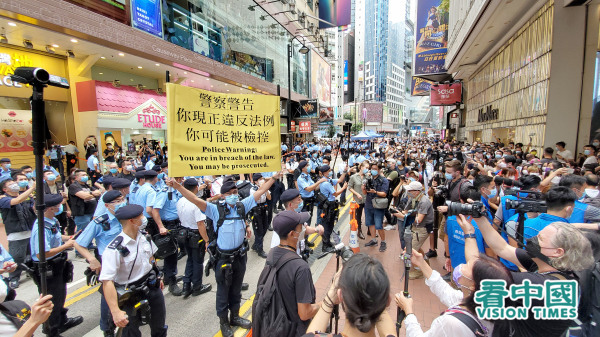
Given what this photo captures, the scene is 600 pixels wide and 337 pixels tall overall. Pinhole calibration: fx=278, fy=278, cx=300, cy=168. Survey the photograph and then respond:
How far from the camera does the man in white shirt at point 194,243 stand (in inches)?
187

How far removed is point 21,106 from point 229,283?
1451 centimetres

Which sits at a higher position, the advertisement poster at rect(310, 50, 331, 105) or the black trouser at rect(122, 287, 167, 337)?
the advertisement poster at rect(310, 50, 331, 105)

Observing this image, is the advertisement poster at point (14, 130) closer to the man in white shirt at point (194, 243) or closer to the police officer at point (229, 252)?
the man in white shirt at point (194, 243)

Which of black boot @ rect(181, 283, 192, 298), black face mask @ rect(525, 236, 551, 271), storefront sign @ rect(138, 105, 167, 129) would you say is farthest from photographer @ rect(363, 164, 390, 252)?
storefront sign @ rect(138, 105, 167, 129)

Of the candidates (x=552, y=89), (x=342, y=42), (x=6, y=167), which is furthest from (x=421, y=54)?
(x=342, y=42)

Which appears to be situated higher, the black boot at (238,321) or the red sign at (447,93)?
the red sign at (447,93)

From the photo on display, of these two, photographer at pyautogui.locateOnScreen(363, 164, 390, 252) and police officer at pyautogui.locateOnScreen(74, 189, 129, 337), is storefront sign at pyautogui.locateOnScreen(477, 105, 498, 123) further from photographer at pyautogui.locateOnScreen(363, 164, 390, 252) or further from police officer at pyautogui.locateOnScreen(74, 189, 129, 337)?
police officer at pyautogui.locateOnScreen(74, 189, 129, 337)

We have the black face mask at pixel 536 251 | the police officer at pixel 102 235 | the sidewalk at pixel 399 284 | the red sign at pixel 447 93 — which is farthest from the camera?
the red sign at pixel 447 93

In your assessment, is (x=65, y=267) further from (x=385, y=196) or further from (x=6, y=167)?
(x=6, y=167)

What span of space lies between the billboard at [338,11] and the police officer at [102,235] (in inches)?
1725

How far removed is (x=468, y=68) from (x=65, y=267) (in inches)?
1232

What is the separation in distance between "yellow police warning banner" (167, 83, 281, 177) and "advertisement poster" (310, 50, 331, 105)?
119 ft

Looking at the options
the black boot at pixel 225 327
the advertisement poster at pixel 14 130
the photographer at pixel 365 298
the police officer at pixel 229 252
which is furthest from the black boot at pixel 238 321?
the advertisement poster at pixel 14 130

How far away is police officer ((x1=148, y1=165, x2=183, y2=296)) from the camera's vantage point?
16.3ft
